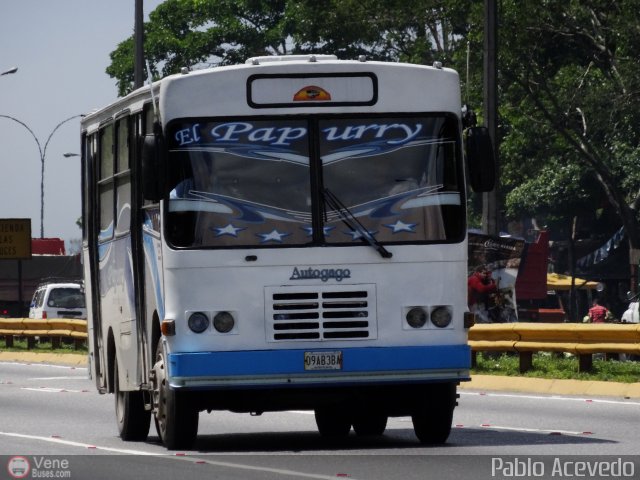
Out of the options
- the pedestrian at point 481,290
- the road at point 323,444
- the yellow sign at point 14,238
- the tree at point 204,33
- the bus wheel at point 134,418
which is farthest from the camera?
the tree at point 204,33

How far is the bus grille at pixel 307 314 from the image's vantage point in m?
13.6

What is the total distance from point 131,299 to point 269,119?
249cm

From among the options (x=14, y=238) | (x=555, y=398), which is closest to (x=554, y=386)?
(x=555, y=398)

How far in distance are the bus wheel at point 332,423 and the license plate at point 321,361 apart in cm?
209

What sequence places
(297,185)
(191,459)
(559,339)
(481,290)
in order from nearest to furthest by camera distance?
1. (191,459)
2. (297,185)
3. (559,339)
4. (481,290)

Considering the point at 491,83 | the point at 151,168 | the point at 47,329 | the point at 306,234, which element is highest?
the point at 491,83

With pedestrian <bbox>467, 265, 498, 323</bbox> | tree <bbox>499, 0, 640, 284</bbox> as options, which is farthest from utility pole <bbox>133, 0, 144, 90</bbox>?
tree <bbox>499, 0, 640, 284</bbox>

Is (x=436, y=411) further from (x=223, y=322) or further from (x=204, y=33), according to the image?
(x=204, y=33)

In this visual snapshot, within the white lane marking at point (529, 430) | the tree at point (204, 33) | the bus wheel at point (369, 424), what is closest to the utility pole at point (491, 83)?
the white lane marking at point (529, 430)

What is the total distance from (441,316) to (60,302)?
3427 centimetres

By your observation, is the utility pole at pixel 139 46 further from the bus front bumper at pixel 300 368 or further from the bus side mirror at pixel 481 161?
the bus front bumper at pixel 300 368

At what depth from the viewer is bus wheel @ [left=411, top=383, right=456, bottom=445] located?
14.1 meters

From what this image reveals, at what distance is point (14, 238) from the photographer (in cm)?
4634

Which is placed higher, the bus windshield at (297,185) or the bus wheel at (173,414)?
the bus windshield at (297,185)
